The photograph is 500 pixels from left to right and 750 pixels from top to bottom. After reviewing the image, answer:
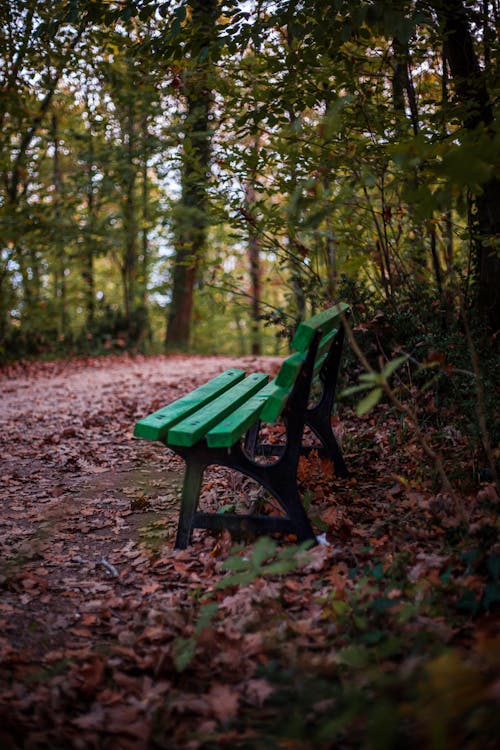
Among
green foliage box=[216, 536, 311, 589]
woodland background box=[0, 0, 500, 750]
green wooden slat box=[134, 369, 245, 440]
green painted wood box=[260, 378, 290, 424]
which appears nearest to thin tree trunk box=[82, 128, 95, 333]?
woodland background box=[0, 0, 500, 750]

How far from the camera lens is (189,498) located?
315cm

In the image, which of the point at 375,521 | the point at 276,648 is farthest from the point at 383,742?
the point at 375,521

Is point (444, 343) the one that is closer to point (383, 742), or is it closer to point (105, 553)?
point (105, 553)

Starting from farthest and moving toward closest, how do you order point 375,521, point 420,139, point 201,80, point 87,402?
point 87,402, point 201,80, point 375,521, point 420,139

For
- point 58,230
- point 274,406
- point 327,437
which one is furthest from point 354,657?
point 58,230

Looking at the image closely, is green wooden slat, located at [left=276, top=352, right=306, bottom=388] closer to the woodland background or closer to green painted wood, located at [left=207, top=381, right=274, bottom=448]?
green painted wood, located at [left=207, top=381, right=274, bottom=448]

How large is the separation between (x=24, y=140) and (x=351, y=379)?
1075cm

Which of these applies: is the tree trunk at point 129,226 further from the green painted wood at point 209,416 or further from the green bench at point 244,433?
the green bench at point 244,433

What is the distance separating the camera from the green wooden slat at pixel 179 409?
2828 millimetres

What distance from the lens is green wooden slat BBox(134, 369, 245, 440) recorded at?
9.28 feet

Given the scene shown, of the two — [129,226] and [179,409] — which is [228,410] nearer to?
[179,409]

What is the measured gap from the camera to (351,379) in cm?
560

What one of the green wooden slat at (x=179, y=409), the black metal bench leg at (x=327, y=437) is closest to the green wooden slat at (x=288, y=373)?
the green wooden slat at (x=179, y=409)

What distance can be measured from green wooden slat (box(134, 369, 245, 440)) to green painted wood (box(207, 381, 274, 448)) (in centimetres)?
22
